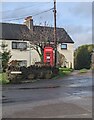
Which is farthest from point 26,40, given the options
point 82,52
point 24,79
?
point 24,79

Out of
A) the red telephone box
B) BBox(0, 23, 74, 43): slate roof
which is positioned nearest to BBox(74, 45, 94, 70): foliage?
BBox(0, 23, 74, 43): slate roof

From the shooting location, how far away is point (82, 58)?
2026 inches

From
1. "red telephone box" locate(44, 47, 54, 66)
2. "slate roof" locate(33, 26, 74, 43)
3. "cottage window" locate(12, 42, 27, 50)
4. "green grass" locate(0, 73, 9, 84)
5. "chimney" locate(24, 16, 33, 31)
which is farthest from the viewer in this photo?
"chimney" locate(24, 16, 33, 31)

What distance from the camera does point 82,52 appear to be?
52.5 metres

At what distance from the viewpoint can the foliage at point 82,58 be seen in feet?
168

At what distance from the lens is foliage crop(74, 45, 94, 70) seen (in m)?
51.1

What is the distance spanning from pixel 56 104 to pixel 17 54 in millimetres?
36284

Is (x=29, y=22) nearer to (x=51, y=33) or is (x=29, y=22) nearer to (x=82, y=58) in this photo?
(x=51, y=33)

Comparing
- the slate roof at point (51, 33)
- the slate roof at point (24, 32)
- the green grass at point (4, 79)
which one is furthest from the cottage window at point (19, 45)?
the green grass at point (4, 79)

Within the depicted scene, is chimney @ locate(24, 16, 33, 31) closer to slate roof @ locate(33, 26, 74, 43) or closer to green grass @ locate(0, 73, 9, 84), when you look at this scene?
slate roof @ locate(33, 26, 74, 43)

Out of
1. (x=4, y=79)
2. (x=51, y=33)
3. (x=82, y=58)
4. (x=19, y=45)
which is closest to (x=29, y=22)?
(x=19, y=45)

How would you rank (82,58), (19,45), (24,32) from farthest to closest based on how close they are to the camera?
(82,58) → (19,45) → (24,32)

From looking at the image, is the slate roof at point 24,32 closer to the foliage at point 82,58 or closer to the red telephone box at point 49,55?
the foliage at point 82,58

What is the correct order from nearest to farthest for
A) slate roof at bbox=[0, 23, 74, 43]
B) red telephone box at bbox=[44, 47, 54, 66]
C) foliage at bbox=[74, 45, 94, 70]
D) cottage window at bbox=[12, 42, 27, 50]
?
red telephone box at bbox=[44, 47, 54, 66]
slate roof at bbox=[0, 23, 74, 43]
cottage window at bbox=[12, 42, 27, 50]
foliage at bbox=[74, 45, 94, 70]
